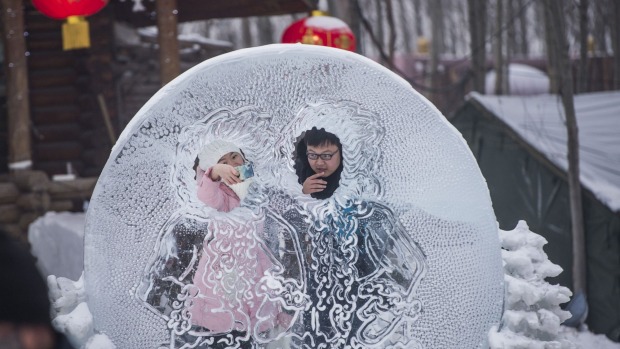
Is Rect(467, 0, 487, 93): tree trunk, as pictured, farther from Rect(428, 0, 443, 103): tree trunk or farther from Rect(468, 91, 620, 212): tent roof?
Rect(428, 0, 443, 103): tree trunk

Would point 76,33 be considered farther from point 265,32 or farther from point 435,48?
point 265,32

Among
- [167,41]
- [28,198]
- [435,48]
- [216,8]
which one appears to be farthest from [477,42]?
[435,48]

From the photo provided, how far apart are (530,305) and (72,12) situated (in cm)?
385

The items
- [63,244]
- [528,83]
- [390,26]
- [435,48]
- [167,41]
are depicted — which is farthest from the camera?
[435,48]

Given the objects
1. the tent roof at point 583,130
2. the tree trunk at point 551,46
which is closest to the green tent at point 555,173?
the tent roof at point 583,130

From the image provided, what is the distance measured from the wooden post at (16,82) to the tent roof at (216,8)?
1.63 metres

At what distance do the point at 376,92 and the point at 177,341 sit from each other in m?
1.36

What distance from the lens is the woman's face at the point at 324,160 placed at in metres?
3.15

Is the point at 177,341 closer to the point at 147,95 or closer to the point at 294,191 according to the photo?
the point at 294,191

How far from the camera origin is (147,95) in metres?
8.45

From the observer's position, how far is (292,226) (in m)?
3.16

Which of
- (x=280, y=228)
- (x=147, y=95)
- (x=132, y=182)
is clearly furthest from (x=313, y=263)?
(x=147, y=95)

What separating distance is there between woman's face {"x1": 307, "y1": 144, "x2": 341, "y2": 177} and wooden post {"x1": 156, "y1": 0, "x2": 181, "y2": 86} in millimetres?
2515

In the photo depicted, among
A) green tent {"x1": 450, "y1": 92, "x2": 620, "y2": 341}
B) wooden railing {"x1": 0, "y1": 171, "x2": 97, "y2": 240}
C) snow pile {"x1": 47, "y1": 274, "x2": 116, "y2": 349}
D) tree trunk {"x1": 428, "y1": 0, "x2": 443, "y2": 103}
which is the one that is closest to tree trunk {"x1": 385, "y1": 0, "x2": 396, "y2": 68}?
green tent {"x1": 450, "y1": 92, "x2": 620, "y2": 341}
